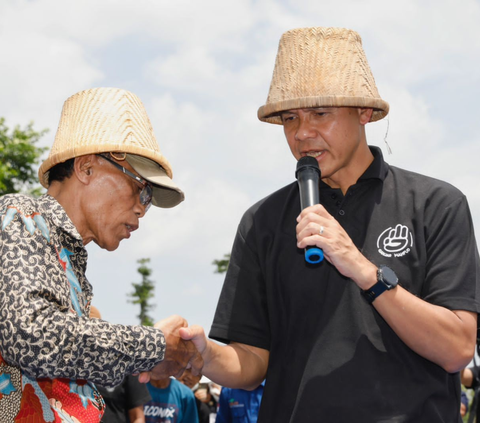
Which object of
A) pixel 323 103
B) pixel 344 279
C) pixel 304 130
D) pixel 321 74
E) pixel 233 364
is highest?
pixel 321 74

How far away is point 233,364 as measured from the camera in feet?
13.3

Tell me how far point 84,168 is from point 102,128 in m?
0.23

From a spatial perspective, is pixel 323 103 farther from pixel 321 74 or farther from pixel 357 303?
pixel 357 303

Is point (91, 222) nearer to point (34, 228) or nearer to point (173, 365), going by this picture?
point (34, 228)

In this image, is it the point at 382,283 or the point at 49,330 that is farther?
the point at 382,283

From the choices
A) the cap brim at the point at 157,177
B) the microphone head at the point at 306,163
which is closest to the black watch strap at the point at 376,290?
the microphone head at the point at 306,163

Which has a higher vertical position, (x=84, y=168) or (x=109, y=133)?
(x=109, y=133)

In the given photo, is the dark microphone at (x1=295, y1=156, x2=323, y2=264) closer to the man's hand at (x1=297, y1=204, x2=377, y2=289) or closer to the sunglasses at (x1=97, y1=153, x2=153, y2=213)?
the man's hand at (x1=297, y1=204, x2=377, y2=289)

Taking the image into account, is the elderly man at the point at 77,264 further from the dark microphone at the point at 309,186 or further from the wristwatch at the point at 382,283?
the wristwatch at the point at 382,283

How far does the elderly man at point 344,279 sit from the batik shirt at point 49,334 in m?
0.72

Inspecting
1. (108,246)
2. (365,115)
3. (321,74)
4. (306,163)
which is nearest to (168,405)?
(108,246)

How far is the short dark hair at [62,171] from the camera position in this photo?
3.90 meters

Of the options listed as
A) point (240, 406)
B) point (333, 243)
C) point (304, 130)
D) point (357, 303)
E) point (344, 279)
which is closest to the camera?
point (333, 243)

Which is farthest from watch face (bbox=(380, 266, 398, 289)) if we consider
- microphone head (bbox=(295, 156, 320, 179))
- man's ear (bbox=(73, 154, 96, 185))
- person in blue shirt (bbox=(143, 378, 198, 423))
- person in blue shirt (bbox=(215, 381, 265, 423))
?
person in blue shirt (bbox=(143, 378, 198, 423))
